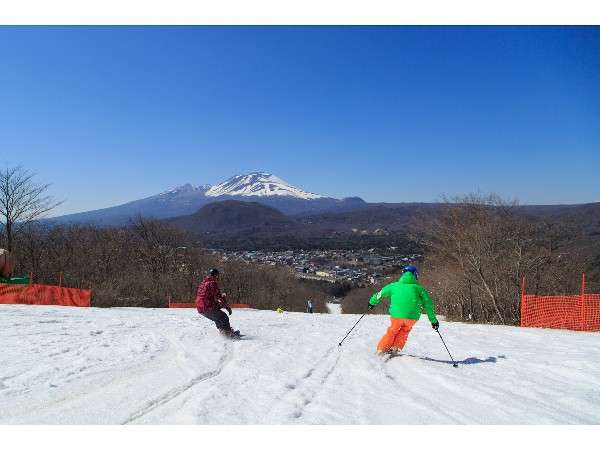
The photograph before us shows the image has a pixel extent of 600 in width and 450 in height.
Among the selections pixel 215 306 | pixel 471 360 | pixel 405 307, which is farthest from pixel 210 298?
pixel 471 360

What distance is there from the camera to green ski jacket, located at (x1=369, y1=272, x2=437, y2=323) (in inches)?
328

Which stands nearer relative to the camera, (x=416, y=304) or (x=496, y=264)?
(x=416, y=304)

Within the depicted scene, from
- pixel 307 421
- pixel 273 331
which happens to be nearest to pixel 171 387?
pixel 307 421

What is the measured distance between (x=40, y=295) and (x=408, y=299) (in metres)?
17.4

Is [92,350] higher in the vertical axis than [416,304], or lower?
lower

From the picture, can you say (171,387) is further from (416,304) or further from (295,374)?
(416,304)

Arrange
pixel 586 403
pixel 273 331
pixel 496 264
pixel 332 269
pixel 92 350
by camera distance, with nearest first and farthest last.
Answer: pixel 586 403, pixel 92 350, pixel 273 331, pixel 496 264, pixel 332 269

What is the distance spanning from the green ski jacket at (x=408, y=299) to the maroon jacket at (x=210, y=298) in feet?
13.4

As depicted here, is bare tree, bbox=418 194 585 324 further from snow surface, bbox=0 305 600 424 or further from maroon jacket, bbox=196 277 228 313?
maroon jacket, bbox=196 277 228 313

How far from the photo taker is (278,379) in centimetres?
664

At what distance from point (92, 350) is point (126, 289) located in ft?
112

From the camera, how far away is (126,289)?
4022cm

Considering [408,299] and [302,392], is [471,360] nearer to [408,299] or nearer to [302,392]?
[408,299]

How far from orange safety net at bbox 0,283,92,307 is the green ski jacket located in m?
16.7
